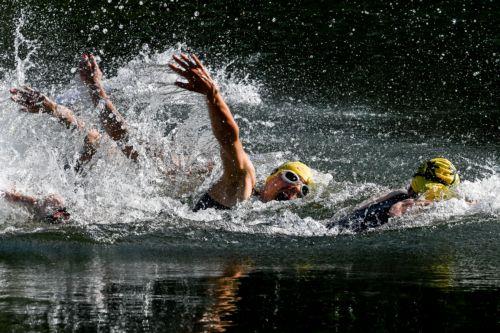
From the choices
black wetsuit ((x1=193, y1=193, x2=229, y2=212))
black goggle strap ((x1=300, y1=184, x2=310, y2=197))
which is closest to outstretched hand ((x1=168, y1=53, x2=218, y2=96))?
black wetsuit ((x1=193, y1=193, x2=229, y2=212))

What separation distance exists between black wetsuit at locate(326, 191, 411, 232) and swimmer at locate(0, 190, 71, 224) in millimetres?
2397

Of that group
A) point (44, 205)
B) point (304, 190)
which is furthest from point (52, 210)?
point (304, 190)

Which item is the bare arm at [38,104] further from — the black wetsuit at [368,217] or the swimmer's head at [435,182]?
the swimmer's head at [435,182]

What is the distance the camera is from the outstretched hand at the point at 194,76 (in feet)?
23.5

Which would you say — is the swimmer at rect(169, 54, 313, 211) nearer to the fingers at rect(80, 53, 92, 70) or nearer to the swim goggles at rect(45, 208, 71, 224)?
the swim goggles at rect(45, 208, 71, 224)

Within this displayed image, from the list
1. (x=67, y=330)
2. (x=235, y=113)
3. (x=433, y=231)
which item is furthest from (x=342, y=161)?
(x=67, y=330)


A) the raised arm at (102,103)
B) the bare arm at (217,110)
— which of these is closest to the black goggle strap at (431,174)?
the bare arm at (217,110)

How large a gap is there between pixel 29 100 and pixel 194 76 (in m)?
2.08

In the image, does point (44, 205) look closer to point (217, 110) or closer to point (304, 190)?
point (217, 110)

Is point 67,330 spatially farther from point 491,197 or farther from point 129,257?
point 491,197

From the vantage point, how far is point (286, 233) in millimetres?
7453

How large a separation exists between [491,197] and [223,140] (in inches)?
112

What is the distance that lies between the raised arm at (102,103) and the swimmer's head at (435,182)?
9.82 ft

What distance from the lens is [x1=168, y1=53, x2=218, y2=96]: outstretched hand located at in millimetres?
7164
